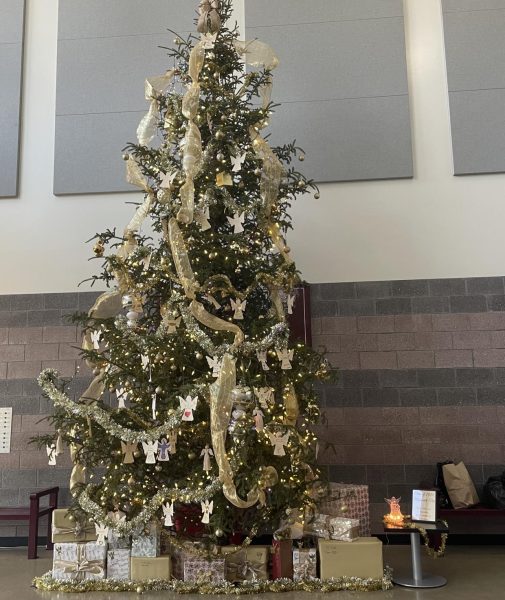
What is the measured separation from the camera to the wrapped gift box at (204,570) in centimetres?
406

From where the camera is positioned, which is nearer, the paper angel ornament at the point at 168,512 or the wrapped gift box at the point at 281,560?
the paper angel ornament at the point at 168,512

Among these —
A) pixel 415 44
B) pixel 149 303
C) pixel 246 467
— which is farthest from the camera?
pixel 415 44

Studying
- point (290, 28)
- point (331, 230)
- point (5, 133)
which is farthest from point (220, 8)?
point (5, 133)

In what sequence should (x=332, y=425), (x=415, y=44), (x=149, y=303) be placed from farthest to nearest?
(x=415, y=44) < (x=332, y=425) < (x=149, y=303)

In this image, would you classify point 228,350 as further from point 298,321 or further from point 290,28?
point 290,28

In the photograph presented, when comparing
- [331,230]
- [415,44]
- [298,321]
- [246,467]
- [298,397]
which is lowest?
[246,467]

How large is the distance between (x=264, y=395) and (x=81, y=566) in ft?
6.18

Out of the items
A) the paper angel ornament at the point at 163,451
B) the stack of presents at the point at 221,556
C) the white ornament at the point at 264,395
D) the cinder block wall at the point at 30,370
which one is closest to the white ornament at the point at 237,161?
the white ornament at the point at 264,395

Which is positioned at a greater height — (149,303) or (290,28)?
(290,28)

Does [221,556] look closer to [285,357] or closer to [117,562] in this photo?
[117,562]

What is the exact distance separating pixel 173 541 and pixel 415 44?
5.65 m

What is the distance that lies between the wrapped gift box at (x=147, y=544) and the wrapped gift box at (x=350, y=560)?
1.21 meters

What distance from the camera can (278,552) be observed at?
4.13 meters

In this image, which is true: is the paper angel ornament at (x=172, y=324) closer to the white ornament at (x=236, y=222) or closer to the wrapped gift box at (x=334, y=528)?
the white ornament at (x=236, y=222)
